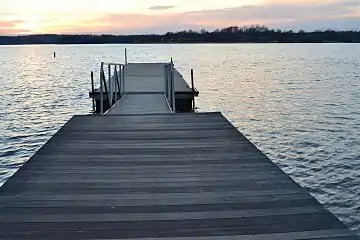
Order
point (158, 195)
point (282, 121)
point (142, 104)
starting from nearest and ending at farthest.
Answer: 1. point (158, 195)
2. point (142, 104)
3. point (282, 121)

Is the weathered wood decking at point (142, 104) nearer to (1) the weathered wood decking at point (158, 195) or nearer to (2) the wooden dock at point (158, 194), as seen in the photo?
(2) the wooden dock at point (158, 194)

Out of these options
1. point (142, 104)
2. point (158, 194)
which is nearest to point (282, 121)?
point (142, 104)

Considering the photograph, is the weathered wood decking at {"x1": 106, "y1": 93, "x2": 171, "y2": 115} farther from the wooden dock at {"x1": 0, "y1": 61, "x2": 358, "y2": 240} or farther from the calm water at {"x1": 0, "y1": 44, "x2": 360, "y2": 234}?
the wooden dock at {"x1": 0, "y1": 61, "x2": 358, "y2": 240}

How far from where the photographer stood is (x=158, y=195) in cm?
346

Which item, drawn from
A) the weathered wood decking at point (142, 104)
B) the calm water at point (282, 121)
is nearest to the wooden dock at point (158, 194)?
the calm water at point (282, 121)

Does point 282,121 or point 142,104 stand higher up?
point 142,104

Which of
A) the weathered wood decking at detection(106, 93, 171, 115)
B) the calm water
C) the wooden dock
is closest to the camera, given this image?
the wooden dock

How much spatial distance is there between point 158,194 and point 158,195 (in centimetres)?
2

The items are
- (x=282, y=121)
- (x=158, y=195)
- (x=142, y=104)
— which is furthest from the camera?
(x=282, y=121)

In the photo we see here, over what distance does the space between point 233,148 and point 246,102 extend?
42.3ft

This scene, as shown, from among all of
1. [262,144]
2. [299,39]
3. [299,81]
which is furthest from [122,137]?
[299,39]

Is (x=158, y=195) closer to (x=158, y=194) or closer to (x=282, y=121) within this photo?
(x=158, y=194)

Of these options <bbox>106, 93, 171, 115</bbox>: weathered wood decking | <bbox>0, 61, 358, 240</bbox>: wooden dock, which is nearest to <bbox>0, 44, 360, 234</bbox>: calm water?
<bbox>106, 93, 171, 115</bbox>: weathered wood decking

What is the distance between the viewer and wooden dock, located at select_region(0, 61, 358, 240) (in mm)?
2811
